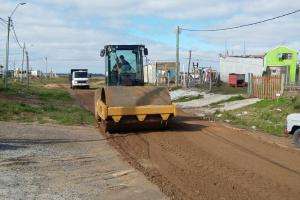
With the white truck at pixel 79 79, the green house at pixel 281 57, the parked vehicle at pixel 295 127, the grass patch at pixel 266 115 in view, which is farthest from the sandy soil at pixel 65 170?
the green house at pixel 281 57

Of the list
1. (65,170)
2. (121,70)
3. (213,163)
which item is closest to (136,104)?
(121,70)

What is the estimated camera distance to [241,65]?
91.6m

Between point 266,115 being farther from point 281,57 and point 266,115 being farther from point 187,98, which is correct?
point 281,57

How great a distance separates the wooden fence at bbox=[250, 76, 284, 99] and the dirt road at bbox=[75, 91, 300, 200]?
582 inches

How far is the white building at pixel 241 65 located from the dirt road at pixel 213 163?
6822 centimetres

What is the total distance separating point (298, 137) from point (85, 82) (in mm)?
61563

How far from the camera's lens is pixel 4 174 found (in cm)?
1155

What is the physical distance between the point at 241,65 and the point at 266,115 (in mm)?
66207

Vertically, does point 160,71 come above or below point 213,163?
above

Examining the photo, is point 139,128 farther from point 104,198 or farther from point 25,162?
point 104,198

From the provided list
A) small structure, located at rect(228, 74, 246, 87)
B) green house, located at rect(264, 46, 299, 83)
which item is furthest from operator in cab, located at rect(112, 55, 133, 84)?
green house, located at rect(264, 46, 299, 83)

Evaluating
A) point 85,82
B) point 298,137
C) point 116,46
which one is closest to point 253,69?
point 85,82

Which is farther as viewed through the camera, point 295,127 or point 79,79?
point 79,79

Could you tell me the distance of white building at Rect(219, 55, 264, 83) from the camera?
8806 centimetres
